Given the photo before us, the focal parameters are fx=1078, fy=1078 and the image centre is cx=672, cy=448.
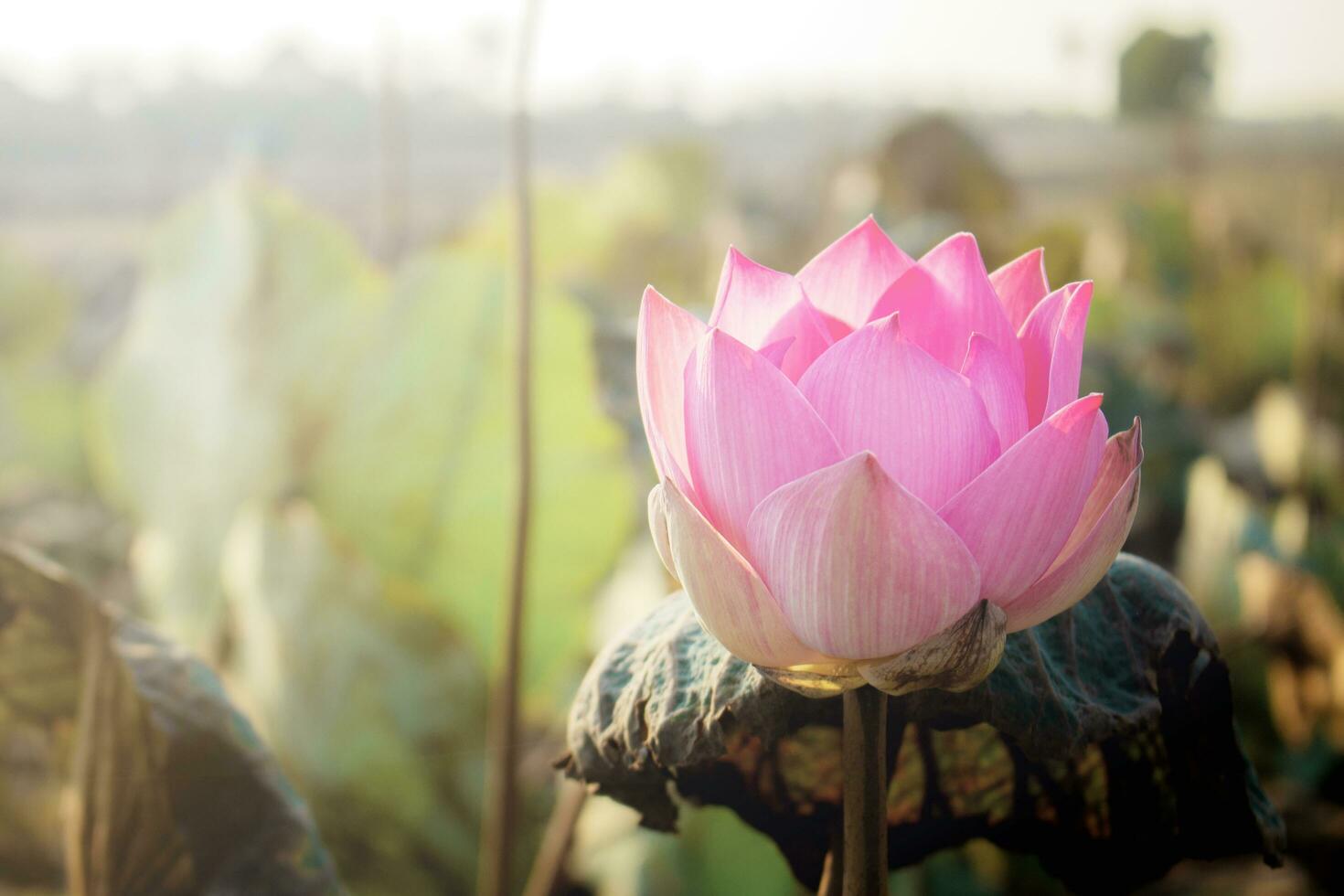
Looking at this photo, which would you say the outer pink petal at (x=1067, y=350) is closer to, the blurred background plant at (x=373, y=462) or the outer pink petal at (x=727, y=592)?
the outer pink petal at (x=727, y=592)

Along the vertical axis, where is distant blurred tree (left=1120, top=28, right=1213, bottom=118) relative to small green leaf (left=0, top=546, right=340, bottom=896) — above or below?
above

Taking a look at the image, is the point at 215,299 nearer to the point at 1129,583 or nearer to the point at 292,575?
the point at 292,575

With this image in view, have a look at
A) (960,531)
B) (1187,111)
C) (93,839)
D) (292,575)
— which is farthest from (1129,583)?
(1187,111)

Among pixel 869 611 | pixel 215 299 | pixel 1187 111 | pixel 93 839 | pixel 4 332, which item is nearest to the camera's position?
pixel 869 611

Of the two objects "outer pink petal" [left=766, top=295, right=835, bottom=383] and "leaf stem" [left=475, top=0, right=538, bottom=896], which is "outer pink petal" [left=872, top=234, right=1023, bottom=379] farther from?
"leaf stem" [left=475, top=0, right=538, bottom=896]

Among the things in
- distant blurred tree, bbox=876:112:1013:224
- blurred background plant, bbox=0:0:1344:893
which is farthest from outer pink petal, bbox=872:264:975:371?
distant blurred tree, bbox=876:112:1013:224
